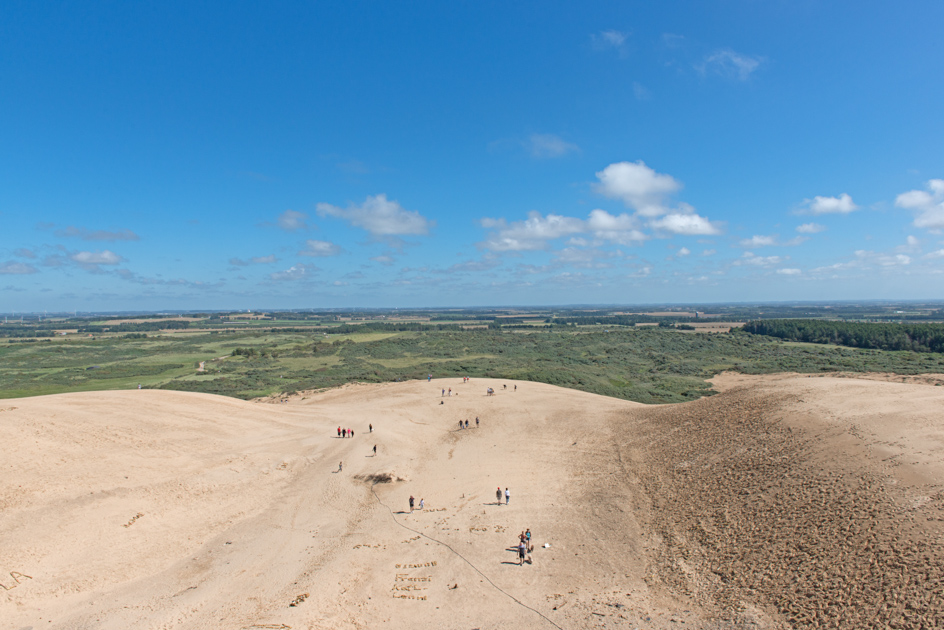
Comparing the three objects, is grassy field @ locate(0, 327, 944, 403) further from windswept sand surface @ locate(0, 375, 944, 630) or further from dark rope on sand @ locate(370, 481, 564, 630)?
dark rope on sand @ locate(370, 481, 564, 630)

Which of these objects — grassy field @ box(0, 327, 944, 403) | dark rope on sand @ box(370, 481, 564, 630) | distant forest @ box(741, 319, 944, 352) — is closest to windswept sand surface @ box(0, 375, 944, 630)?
dark rope on sand @ box(370, 481, 564, 630)

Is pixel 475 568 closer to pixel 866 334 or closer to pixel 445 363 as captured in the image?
pixel 445 363

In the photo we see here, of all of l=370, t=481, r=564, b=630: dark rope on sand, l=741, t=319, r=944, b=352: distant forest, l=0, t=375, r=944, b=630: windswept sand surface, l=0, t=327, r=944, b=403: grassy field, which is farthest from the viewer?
l=741, t=319, r=944, b=352: distant forest

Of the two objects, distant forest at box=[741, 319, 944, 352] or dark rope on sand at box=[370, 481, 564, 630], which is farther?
distant forest at box=[741, 319, 944, 352]

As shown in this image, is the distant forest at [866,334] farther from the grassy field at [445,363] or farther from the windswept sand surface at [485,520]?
the windswept sand surface at [485,520]

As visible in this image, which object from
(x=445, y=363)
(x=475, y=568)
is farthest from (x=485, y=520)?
(x=445, y=363)

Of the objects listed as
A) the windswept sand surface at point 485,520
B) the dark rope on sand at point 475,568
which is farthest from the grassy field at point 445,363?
the dark rope on sand at point 475,568

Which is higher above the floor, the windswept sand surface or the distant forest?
the distant forest

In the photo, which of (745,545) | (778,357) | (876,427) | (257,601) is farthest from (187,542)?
(778,357)
